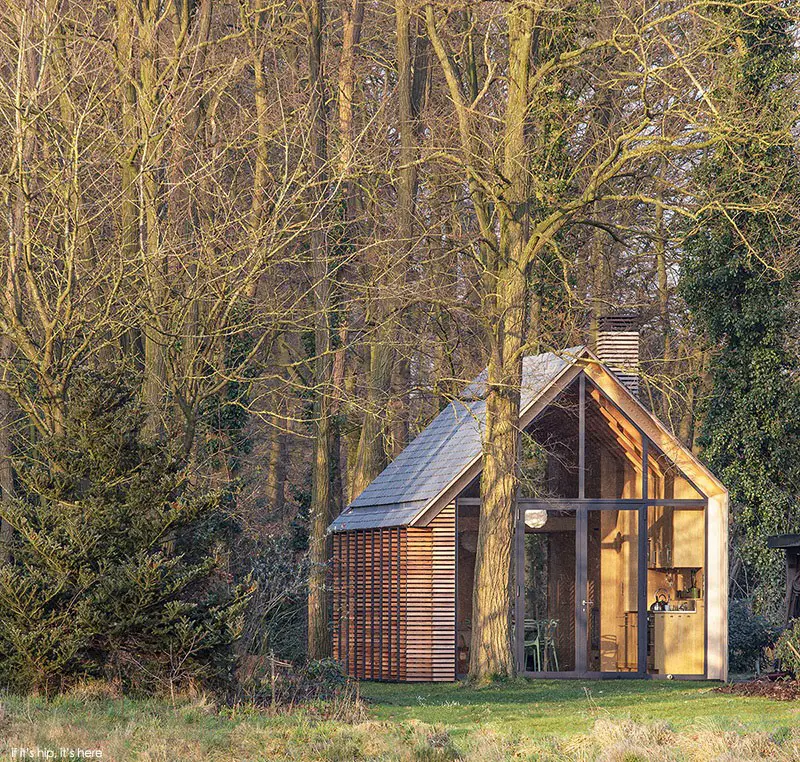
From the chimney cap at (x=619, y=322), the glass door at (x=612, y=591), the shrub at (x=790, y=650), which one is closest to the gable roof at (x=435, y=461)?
the chimney cap at (x=619, y=322)

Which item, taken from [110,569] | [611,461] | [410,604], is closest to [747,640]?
Result: [611,461]

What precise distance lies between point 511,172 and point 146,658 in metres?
8.81

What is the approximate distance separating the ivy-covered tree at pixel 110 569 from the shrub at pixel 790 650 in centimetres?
662

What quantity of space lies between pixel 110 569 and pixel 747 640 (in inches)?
507

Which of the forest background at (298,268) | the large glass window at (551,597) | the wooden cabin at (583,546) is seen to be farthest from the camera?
the large glass window at (551,597)

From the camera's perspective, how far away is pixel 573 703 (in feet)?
49.5

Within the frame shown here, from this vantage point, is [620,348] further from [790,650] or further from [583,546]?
[790,650]

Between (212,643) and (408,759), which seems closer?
(408,759)

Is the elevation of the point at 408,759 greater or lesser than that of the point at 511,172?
lesser

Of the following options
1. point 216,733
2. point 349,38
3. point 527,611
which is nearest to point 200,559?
point 216,733

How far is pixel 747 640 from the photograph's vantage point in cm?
2244

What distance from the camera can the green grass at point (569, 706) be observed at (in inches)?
488

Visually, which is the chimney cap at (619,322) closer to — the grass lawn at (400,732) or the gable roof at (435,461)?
the gable roof at (435,461)

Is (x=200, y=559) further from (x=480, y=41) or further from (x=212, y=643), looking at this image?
(x=480, y=41)
